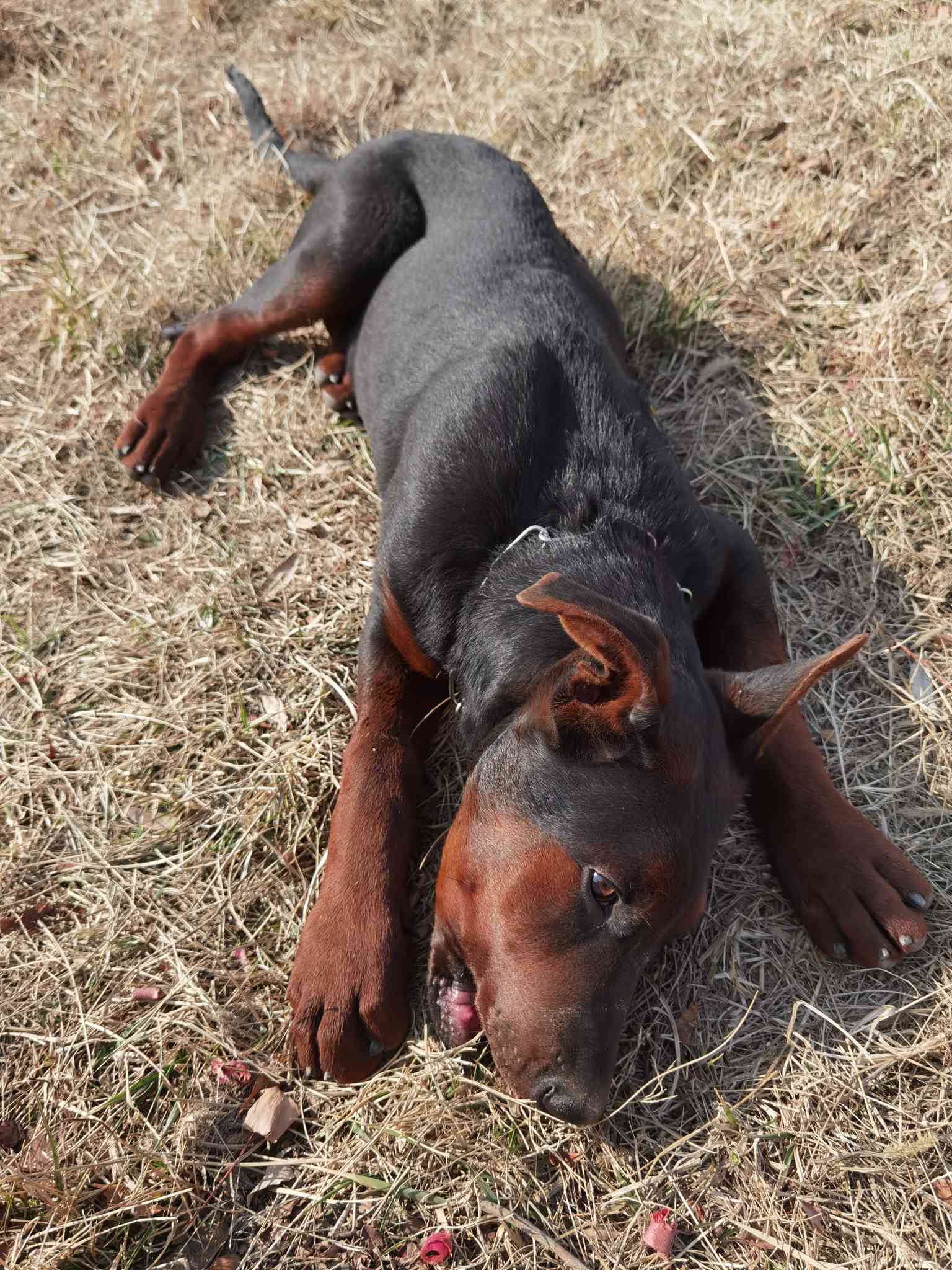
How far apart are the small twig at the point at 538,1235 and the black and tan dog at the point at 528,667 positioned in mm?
476

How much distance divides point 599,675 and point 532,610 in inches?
24.7

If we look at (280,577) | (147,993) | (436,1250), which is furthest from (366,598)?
(436,1250)

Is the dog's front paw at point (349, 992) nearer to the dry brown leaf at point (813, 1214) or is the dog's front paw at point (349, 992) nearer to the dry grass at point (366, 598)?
the dry grass at point (366, 598)

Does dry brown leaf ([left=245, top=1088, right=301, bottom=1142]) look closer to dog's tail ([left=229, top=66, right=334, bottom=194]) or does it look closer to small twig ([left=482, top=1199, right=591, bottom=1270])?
small twig ([left=482, top=1199, right=591, bottom=1270])

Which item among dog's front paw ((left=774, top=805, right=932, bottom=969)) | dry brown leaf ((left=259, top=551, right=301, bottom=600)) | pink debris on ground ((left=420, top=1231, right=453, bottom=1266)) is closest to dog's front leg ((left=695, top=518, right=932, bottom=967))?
dog's front paw ((left=774, top=805, right=932, bottom=969))

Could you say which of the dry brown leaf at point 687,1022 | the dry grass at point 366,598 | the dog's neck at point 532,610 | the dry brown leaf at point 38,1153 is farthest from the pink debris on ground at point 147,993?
the dry brown leaf at point 687,1022

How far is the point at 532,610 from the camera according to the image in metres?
3.04

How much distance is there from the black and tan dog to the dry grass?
10.5 inches

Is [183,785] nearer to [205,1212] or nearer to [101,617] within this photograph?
[101,617]

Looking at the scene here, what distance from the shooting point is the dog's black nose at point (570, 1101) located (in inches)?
101

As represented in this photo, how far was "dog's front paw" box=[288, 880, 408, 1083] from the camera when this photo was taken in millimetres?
2988

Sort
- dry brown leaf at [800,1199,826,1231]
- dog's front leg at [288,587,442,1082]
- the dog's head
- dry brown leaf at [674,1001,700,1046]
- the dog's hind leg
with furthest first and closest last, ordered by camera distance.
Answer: the dog's hind leg → dry brown leaf at [674,1001,700,1046] → dog's front leg at [288,587,442,1082] → dry brown leaf at [800,1199,826,1231] → the dog's head

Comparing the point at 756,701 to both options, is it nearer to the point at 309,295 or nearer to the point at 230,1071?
the point at 230,1071

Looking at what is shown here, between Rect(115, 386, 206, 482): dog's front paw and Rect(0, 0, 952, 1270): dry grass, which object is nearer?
Rect(0, 0, 952, 1270): dry grass
